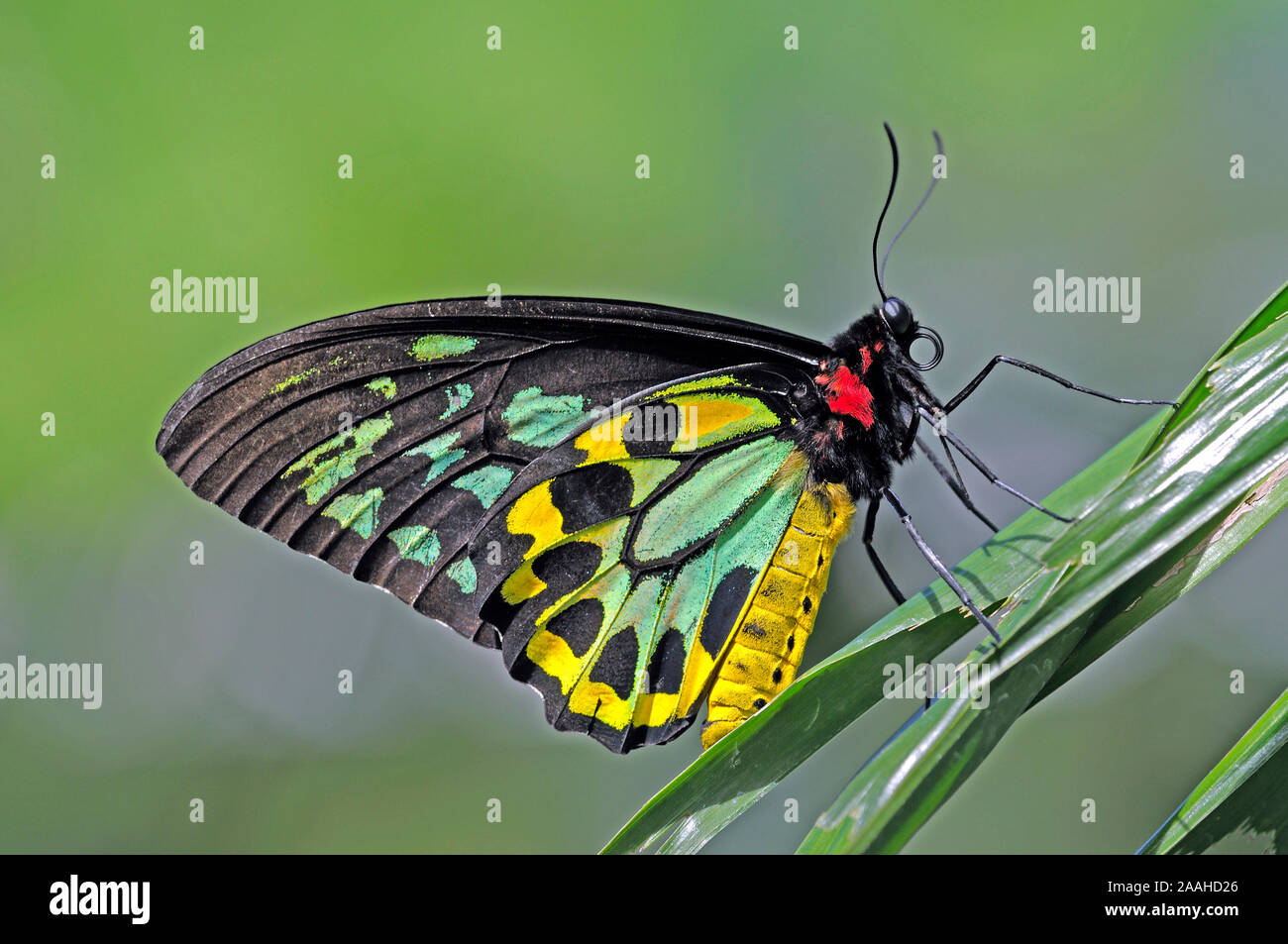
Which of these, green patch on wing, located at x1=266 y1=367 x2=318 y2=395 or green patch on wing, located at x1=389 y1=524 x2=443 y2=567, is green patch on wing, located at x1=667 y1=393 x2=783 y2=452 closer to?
green patch on wing, located at x1=389 y1=524 x2=443 y2=567

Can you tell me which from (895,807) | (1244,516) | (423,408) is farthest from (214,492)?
(1244,516)

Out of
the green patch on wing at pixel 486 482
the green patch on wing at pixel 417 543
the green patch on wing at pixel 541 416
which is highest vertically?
the green patch on wing at pixel 541 416

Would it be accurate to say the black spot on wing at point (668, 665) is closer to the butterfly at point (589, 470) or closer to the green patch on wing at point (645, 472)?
the butterfly at point (589, 470)
